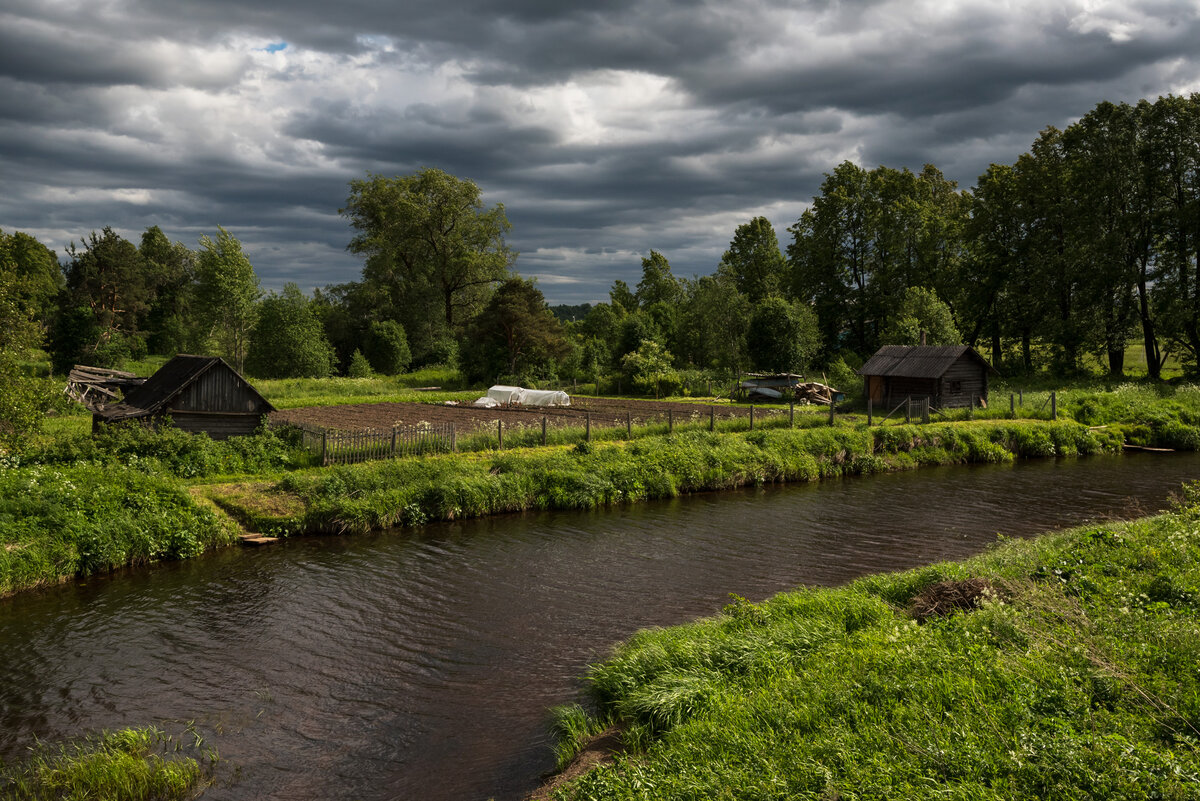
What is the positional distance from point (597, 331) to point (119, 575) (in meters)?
67.6

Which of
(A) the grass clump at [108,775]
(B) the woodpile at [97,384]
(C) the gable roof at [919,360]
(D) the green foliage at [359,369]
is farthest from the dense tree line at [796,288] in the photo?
(A) the grass clump at [108,775]

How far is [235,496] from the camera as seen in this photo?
19172 mm

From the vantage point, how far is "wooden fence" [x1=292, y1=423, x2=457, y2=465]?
22125 millimetres

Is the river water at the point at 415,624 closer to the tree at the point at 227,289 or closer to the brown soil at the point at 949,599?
the brown soil at the point at 949,599

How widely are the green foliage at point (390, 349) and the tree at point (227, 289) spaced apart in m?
11.4

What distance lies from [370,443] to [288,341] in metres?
40.5

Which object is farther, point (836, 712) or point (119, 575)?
point (119, 575)

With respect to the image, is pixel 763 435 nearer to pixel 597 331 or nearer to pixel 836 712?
pixel 836 712

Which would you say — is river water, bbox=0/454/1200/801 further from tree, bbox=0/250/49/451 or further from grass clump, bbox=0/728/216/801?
tree, bbox=0/250/49/451

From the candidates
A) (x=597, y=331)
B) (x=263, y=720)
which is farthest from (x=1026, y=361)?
(x=263, y=720)

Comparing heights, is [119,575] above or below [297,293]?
below

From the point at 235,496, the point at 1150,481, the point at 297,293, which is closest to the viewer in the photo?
the point at 235,496

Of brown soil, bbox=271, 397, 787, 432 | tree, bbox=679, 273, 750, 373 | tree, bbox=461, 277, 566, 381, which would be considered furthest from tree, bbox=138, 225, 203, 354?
tree, bbox=679, 273, 750, 373

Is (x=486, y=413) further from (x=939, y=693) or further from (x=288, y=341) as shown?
(x=939, y=693)
